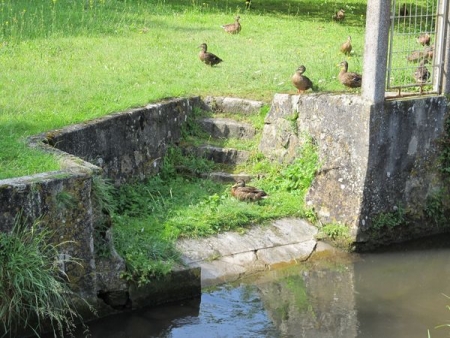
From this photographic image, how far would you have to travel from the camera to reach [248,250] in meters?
10.3

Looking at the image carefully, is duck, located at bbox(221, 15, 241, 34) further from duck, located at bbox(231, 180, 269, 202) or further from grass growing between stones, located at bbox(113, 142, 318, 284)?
duck, located at bbox(231, 180, 269, 202)

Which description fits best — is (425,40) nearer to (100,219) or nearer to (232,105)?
(232,105)

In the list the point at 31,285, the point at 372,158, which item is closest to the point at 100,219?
the point at 31,285

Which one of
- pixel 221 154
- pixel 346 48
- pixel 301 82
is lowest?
pixel 221 154

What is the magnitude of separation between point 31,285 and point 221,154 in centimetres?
510

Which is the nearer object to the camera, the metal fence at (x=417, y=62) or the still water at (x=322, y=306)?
the still water at (x=322, y=306)

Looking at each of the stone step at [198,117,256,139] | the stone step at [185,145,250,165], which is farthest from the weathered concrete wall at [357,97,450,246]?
the stone step at [198,117,256,139]

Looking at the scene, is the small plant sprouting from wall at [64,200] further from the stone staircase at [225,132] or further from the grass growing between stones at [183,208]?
the stone staircase at [225,132]

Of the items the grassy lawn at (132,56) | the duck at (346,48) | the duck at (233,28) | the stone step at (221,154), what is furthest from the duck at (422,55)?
the duck at (233,28)

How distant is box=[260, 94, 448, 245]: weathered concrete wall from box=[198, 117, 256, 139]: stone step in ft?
3.43

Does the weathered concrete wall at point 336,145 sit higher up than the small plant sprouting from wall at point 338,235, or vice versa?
the weathered concrete wall at point 336,145

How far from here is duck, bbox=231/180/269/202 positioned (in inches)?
441

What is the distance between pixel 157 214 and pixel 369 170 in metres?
2.81

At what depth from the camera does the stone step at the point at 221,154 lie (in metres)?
12.4
